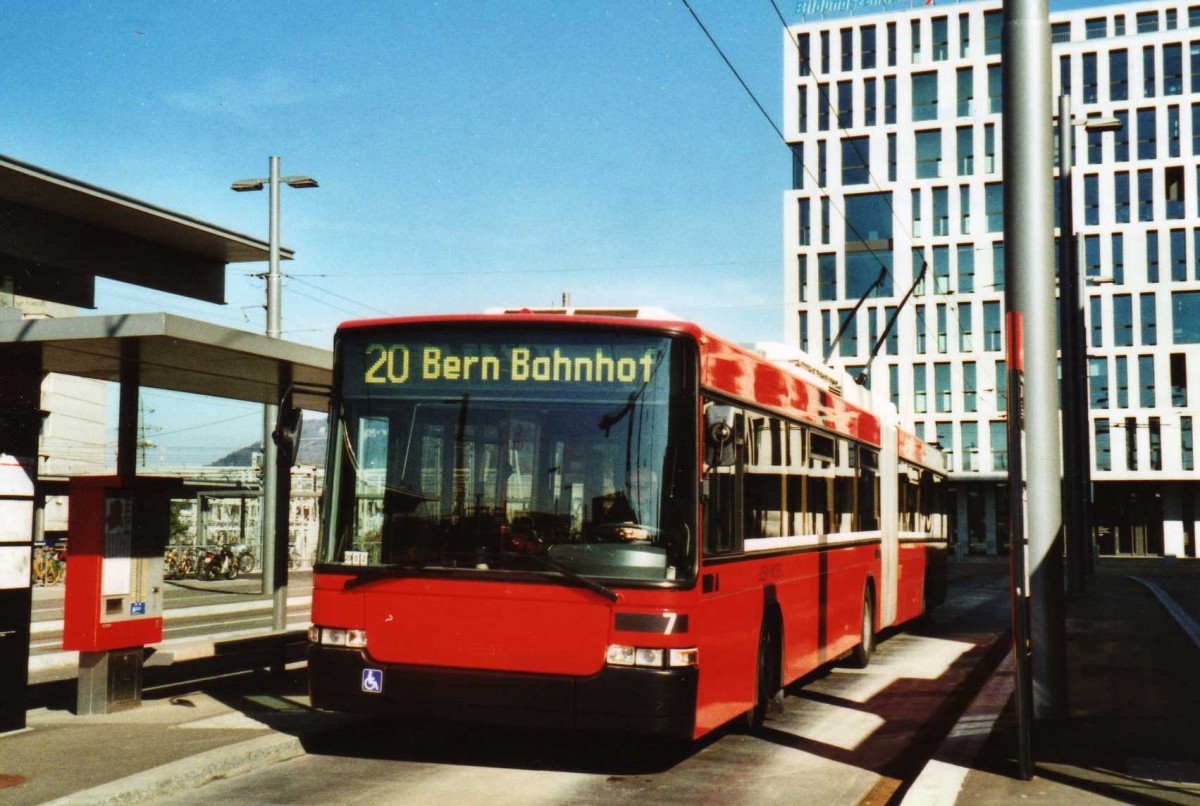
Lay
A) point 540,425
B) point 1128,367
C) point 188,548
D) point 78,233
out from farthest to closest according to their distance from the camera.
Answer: point 1128,367 < point 188,548 < point 78,233 < point 540,425

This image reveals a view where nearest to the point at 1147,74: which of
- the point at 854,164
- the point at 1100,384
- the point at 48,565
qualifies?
the point at 854,164

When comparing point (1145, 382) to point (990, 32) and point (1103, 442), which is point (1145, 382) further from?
point (990, 32)

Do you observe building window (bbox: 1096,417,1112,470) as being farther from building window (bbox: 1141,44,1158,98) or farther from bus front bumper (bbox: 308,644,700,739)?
bus front bumper (bbox: 308,644,700,739)

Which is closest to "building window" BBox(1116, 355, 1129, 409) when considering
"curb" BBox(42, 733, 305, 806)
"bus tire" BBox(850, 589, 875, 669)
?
"bus tire" BBox(850, 589, 875, 669)

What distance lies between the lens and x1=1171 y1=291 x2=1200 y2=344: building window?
62688 mm

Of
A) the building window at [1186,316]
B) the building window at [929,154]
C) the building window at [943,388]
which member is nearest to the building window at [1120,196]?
the building window at [1186,316]

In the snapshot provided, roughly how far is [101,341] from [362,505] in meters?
2.23

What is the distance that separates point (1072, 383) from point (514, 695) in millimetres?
23022

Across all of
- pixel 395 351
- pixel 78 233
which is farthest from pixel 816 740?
pixel 78 233

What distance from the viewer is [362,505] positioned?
8.33 m

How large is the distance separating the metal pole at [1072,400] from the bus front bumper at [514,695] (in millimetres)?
19381

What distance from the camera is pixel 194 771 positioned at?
7.68m

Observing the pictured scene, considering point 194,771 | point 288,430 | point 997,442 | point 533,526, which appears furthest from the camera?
point 997,442

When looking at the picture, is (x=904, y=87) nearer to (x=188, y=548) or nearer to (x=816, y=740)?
(x=188, y=548)
